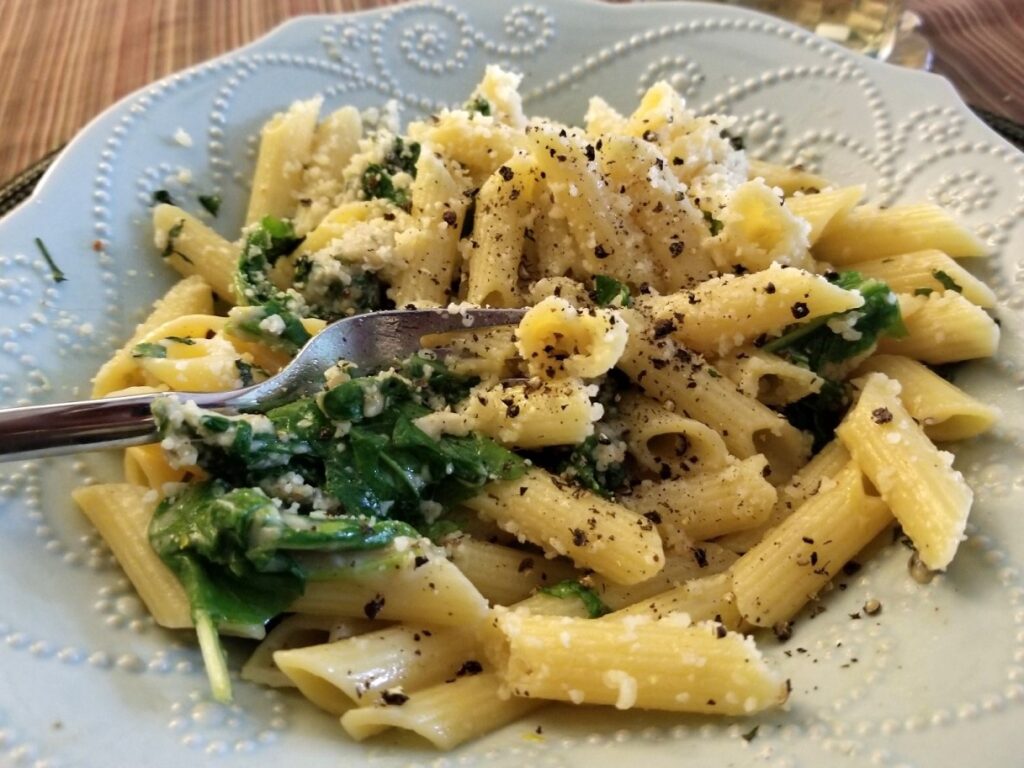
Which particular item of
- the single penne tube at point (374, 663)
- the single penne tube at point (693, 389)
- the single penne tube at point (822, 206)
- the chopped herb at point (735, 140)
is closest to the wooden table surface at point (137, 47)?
the chopped herb at point (735, 140)

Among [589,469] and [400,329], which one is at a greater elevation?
[400,329]

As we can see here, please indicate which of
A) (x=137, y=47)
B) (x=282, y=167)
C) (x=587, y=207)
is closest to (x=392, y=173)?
(x=282, y=167)

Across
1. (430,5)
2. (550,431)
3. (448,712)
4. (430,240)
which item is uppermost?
(430,5)

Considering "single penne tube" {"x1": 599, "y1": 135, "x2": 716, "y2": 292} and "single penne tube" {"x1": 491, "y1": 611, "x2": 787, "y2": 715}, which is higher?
"single penne tube" {"x1": 599, "y1": 135, "x2": 716, "y2": 292}

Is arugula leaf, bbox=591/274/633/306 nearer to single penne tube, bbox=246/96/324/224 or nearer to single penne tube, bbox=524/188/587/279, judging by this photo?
single penne tube, bbox=524/188/587/279

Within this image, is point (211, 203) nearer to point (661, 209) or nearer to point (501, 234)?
point (501, 234)

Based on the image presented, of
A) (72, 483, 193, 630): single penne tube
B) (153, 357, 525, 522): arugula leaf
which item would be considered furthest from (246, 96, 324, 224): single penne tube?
(72, 483, 193, 630): single penne tube

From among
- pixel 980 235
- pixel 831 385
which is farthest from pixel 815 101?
pixel 831 385

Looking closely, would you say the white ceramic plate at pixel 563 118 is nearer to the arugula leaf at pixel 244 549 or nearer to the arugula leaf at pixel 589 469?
the arugula leaf at pixel 244 549
